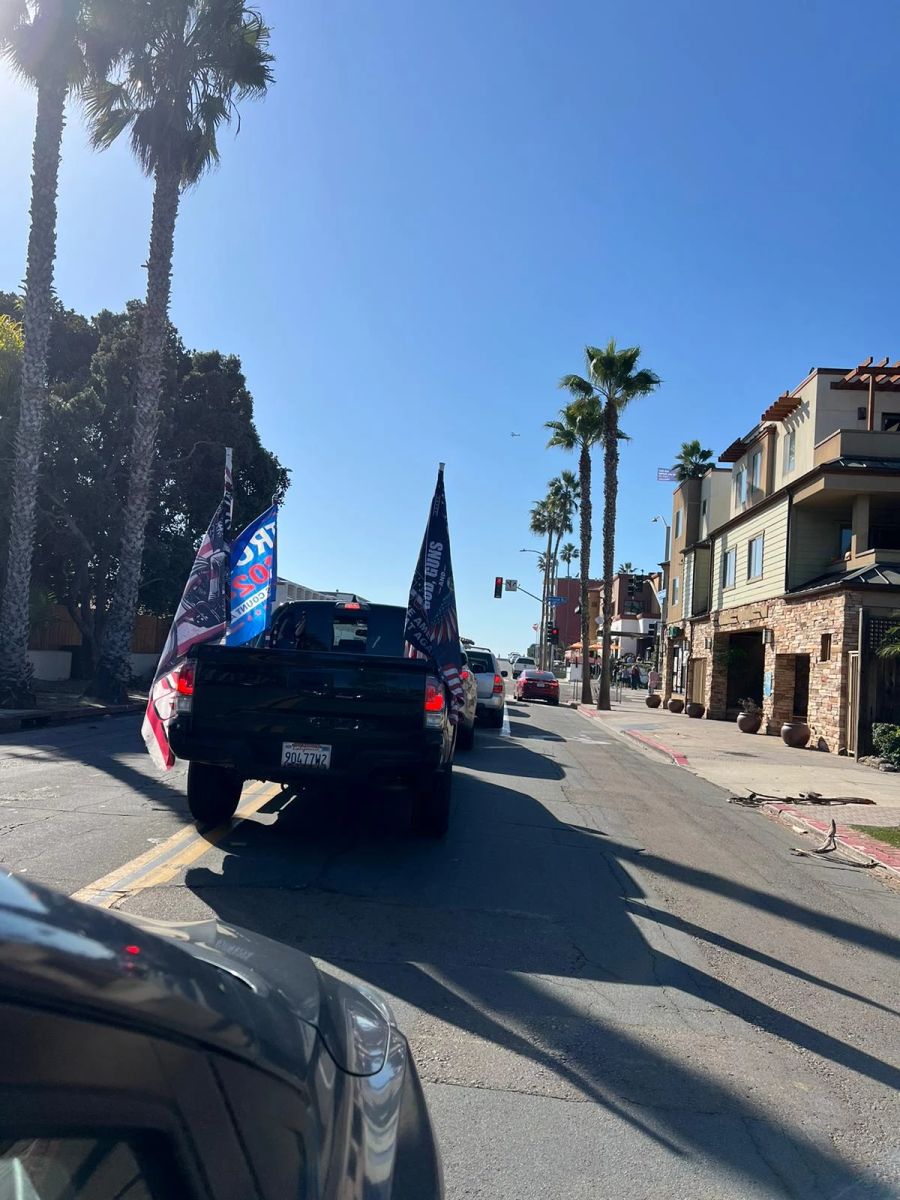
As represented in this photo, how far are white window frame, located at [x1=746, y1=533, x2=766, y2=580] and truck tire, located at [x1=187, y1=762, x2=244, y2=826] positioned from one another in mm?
22976

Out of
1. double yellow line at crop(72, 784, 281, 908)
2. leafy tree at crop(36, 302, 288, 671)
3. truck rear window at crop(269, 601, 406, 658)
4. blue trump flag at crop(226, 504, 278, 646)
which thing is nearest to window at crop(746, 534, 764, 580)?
leafy tree at crop(36, 302, 288, 671)

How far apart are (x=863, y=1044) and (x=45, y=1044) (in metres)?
4.36

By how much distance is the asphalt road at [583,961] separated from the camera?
11.1 ft

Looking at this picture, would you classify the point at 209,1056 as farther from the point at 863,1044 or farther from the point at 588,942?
the point at 588,942

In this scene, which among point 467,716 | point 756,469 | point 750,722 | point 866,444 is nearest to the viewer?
point 467,716

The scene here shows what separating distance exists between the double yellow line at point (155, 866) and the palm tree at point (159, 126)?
563 inches

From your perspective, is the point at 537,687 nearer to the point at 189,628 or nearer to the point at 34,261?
the point at 34,261

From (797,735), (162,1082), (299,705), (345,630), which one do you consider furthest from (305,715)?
(797,735)

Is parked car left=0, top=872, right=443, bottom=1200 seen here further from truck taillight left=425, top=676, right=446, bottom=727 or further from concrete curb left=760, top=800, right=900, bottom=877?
concrete curb left=760, top=800, right=900, bottom=877

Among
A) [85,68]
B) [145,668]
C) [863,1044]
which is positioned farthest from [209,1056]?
[145,668]

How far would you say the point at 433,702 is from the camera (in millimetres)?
7168

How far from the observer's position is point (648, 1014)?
465cm

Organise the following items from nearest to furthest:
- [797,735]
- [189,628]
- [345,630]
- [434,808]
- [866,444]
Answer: [434,808]
[189,628]
[345,630]
[797,735]
[866,444]

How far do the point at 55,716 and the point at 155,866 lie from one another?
11.9 meters
